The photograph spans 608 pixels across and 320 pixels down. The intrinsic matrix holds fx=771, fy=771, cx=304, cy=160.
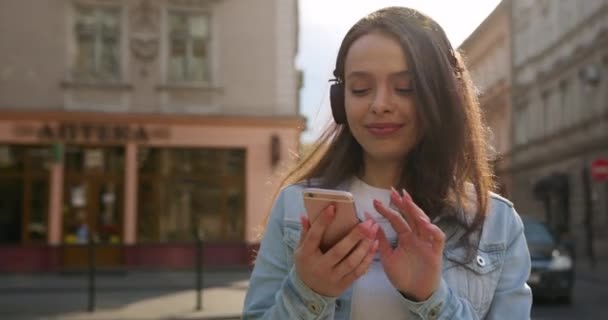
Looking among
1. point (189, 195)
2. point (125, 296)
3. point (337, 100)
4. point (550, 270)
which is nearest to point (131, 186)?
point (189, 195)

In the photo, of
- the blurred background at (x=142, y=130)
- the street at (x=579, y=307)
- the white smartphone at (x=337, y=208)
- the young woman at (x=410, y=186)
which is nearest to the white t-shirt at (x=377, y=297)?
the young woman at (x=410, y=186)

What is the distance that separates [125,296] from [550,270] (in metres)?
7.11

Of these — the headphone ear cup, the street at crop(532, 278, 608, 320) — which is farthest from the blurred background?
the headphone ear cup

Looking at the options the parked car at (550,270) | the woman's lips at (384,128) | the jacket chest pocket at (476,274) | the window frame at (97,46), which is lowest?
the parked car at (550,270)

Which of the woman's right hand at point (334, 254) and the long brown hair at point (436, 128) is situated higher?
the long brown hair at point (436, 128)

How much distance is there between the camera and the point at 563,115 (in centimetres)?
2717

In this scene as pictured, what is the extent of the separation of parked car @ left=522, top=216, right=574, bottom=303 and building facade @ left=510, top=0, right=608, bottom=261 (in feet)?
32.7

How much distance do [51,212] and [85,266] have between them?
1584mm

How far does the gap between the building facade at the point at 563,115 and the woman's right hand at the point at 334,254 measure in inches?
846

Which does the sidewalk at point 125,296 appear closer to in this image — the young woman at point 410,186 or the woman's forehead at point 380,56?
the young woman at point 410,186

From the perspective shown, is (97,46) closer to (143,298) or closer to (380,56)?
(143,298)

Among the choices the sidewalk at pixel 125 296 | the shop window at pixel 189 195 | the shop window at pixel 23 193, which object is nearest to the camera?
the sidewalk at pixel 125 296

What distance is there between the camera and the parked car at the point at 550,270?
11773mm

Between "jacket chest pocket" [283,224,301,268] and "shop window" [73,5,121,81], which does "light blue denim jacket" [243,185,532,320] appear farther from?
"shop window" [73,5,121,81]
